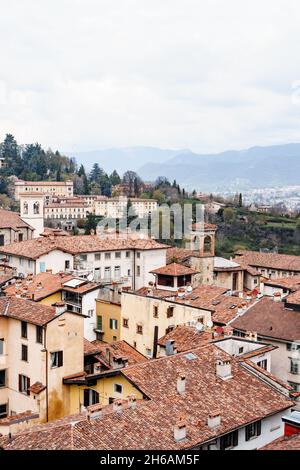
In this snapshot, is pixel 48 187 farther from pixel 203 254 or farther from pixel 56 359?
pixel 56 359

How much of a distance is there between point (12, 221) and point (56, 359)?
3677cm

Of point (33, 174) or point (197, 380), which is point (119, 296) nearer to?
point (197, 380)

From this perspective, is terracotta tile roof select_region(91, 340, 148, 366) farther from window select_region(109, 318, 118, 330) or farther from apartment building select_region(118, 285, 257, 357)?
window select_region(109, 318, 118, 330)

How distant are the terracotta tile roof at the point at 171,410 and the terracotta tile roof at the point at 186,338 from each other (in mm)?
3491

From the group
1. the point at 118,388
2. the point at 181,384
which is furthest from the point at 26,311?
the point at 181,384

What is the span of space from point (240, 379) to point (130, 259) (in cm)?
2819

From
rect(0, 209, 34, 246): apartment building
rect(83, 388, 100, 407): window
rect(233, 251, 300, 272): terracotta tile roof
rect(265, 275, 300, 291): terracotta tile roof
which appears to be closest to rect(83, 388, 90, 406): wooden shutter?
rect(83, 388, 100, 407): window

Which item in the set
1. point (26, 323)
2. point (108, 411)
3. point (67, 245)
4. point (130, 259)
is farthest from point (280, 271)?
point (108, 411)

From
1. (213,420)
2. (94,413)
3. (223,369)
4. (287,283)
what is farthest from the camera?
(287,283)

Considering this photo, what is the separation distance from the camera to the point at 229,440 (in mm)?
16969

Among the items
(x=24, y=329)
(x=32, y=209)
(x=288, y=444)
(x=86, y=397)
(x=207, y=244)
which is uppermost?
(x=32, y=209)

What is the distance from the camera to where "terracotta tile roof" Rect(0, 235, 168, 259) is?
42.9 m

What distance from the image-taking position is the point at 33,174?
464ft

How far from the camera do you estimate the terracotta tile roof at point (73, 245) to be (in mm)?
42875
